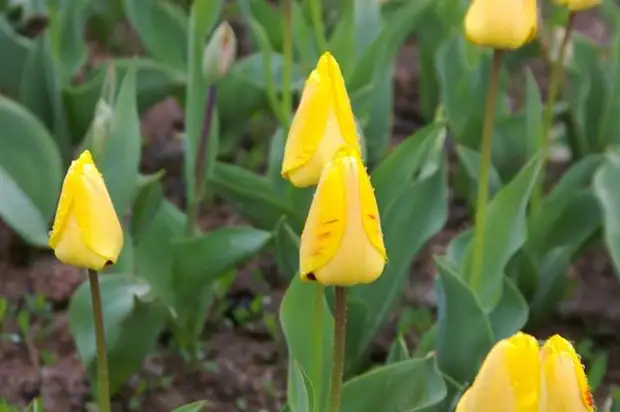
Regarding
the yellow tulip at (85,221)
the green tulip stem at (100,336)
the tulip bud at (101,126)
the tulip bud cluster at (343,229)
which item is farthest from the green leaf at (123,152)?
the tulip bud cluster at (343,229)

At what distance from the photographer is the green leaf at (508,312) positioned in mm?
1293

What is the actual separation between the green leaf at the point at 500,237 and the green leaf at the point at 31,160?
60cm

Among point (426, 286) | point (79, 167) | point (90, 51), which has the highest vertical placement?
point (79, 167)

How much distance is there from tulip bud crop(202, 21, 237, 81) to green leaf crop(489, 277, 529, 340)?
1.48ft

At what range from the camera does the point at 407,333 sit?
1586 millimetres

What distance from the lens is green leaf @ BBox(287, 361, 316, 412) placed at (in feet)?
3.25

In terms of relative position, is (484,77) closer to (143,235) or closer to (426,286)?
(426,286)

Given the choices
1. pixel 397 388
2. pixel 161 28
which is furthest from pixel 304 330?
pixel 161 28

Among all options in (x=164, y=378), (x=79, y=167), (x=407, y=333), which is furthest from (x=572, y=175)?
(x=79, y=167)

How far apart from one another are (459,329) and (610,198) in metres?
0.34

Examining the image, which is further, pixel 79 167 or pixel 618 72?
pixel 618 72

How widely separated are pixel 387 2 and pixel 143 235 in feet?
2.54

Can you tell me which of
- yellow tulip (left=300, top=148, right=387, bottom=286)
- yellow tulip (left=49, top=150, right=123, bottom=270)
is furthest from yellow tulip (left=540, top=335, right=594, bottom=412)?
yellow tulip (left=49, top=150, right=123, bottom=270)

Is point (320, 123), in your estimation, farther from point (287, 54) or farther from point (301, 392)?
point (287, 54)
